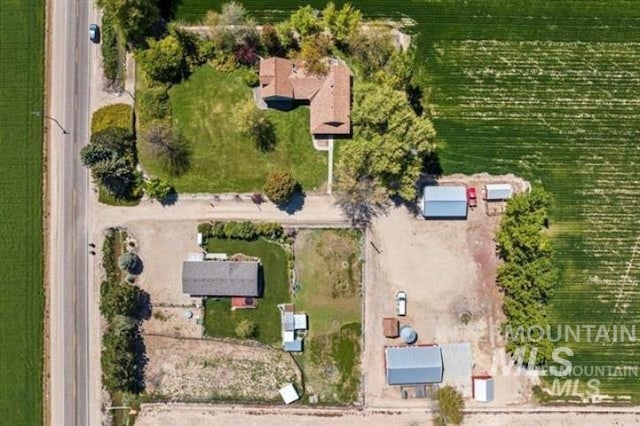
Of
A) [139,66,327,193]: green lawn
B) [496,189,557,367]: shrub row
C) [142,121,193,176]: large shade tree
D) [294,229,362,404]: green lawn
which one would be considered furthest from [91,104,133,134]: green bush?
[496,189,557,367]: shrub row

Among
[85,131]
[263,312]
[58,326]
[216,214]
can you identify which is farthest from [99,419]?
[85,131]

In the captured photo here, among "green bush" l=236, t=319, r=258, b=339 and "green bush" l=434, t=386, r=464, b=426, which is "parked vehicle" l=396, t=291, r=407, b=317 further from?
"green bush" l=236, t=319, r=258, b=339

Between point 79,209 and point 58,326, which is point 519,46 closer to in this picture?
point 79,209

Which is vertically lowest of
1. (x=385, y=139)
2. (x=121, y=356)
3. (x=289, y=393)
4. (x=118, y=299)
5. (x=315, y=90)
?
(x=289, y=393)

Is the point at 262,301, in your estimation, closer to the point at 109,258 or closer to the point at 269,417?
the point at 269,417

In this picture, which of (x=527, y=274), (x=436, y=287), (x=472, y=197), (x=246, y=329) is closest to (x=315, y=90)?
(x=472, y=197)

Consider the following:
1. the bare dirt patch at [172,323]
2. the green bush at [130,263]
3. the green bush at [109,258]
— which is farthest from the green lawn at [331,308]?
the green bush at [109,258]
